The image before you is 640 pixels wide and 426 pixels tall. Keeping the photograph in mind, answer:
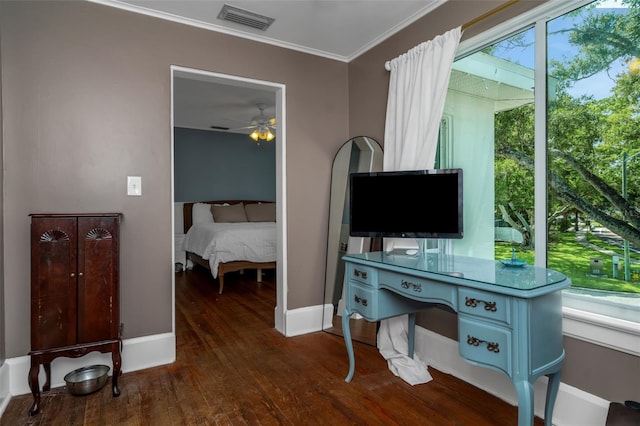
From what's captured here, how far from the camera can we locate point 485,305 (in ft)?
4.96

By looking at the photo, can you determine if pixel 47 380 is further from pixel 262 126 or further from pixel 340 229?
pixel 262 126

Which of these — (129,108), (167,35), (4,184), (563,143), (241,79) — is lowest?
(4,184)

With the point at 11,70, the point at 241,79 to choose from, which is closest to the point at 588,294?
the point at 241,79

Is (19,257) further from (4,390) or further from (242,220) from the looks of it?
(242,220)

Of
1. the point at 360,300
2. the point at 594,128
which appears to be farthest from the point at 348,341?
the point at 594,128

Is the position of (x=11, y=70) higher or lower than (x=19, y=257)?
higher

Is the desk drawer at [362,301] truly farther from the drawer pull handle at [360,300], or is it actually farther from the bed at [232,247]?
the bed at [232,247]

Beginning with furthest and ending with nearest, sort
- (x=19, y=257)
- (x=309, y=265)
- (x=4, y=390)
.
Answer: (x=309, y=265)
(x=19, y=257)
(x=4, y=390)

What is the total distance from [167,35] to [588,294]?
311 centimetres

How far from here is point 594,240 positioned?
5.84ft

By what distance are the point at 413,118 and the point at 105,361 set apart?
267cm

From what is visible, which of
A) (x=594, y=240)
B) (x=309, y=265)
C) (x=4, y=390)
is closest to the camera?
(x=594, y=240)

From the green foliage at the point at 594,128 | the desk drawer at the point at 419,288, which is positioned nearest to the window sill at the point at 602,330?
the green foliage at the point at 594,128

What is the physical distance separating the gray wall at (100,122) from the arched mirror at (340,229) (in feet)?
3.07
